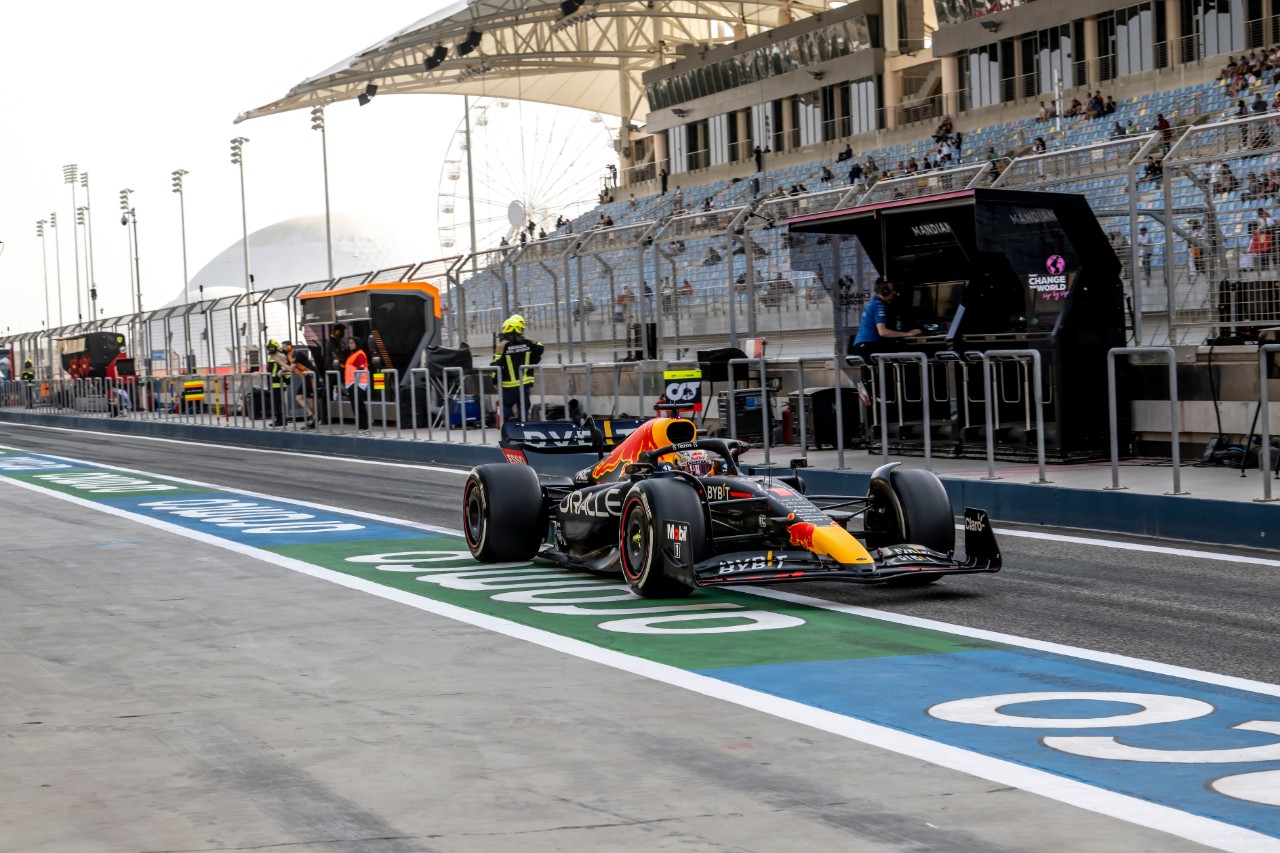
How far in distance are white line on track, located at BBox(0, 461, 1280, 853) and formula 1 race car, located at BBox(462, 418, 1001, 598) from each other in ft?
1.47

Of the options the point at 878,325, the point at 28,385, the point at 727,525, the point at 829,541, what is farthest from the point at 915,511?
the point at 28,385

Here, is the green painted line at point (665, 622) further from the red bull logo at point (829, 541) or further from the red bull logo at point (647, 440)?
the red bull logo at point (647, 440)

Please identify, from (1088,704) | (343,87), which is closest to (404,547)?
(1088,704)

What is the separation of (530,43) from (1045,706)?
6289cm

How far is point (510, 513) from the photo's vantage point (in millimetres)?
Answer: 11234

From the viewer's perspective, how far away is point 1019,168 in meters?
17.9

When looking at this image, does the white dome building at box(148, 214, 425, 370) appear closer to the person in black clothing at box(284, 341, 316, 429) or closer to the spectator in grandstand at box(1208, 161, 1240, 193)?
the person in black clothing at box(284, 341, 316, 429)

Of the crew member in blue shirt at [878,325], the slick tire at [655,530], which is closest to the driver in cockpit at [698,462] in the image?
the slick tire at [655,530]

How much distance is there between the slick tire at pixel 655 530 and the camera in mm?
9133

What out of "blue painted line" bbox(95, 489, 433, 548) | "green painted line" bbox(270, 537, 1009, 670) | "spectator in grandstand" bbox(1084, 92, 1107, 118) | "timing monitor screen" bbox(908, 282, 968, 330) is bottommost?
"green painted line" bbox(270, 537, 1009, 670)

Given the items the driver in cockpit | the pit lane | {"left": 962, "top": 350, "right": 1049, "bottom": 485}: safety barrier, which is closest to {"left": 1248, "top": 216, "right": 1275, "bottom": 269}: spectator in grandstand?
{"left": 962, "top": 350, "right": 1049, "bottom": 485}: safety barrier

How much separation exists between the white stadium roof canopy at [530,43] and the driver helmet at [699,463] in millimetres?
49319

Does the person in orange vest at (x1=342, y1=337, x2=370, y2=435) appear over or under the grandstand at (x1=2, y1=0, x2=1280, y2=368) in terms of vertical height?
under

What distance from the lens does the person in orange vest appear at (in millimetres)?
29250
